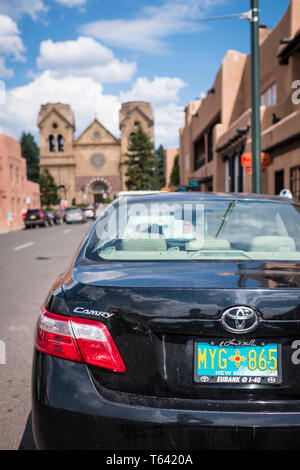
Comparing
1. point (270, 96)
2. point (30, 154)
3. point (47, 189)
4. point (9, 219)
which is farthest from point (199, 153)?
point (30, 154)

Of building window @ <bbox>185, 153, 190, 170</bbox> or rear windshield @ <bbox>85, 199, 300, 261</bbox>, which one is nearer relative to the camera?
rear windshield @ <bbox>85, 199, 300, 261</bbox>

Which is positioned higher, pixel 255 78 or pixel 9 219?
pixel 255 78

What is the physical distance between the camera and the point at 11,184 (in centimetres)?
4897

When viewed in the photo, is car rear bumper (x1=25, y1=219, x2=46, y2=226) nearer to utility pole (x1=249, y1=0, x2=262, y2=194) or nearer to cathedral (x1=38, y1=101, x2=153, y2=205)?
utility pole (x1=249, y1=0, x2=262, y2=194)

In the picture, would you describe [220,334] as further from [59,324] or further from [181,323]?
[59,324]

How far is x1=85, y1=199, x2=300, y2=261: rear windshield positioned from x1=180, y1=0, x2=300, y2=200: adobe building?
863 centimetres

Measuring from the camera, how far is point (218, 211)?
10.6 feet

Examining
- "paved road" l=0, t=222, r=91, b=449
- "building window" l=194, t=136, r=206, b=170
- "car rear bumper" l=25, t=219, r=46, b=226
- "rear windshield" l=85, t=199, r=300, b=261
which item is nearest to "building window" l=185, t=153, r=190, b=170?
"building window" l=194, t=136, r=206, b=170

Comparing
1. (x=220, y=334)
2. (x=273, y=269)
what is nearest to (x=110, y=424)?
(x=220, y=334)

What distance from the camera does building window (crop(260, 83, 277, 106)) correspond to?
20.1m

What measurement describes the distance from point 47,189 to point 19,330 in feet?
260

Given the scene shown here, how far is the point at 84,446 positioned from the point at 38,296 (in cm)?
616

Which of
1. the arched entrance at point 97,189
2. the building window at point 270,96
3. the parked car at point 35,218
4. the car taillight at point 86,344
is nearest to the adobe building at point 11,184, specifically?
the parked car at point 35,218

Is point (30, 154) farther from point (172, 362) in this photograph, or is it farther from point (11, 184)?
point (172, 362)
